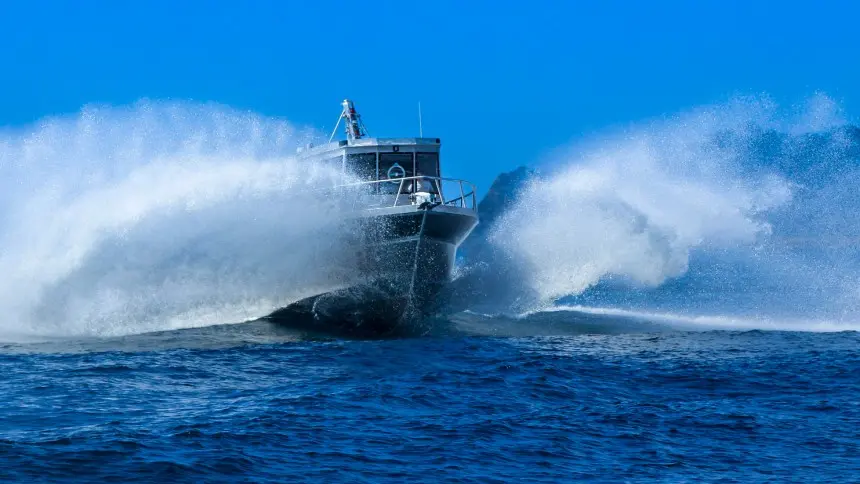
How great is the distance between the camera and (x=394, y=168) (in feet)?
80.2

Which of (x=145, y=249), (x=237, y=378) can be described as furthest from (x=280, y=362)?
(x=145, y=249)

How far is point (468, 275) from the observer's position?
2831cm

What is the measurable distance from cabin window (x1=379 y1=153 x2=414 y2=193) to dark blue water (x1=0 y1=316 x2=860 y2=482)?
6.12 meters

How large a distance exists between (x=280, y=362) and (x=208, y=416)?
4.82 metres

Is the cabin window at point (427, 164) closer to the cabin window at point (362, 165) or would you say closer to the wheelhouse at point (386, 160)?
the wheelhouse at point (386, 160)

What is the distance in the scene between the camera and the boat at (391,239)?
22.1m

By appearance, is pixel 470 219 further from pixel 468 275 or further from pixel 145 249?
pixel 145 249

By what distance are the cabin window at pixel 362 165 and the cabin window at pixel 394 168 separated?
0.75 ft

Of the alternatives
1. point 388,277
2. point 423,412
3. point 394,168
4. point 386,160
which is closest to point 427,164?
point 394,168

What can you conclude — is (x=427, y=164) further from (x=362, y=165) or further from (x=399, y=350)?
(x=399, y=350)

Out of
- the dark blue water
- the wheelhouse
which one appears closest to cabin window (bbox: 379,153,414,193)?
the wheelhouse

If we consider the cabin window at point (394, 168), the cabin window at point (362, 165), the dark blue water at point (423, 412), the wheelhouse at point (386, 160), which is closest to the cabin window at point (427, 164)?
the wheelhouse at point (386, 160)

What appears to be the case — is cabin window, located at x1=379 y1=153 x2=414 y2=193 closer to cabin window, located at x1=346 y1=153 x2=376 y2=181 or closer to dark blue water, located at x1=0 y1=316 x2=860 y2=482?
cabin window, located at x1=346 y1=153 x2=376 y2=181

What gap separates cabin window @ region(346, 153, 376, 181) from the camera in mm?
24156
